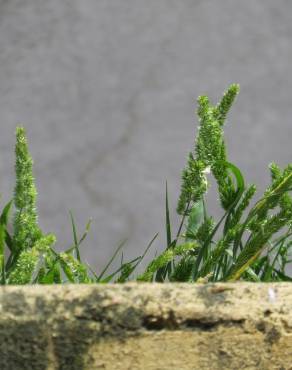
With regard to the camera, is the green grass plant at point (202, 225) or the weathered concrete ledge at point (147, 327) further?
the green grass plant at point (202, 225)

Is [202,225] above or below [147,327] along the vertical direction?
above

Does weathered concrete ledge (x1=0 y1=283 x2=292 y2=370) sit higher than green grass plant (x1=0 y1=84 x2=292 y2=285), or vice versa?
green grass plant (x1=0 y1=84 x2=292 y2=285)

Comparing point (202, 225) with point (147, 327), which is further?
point (202, 225)

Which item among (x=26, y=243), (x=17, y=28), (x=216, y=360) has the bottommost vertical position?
(x=216, y=360)

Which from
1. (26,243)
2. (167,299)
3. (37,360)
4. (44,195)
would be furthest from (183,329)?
(44,195)

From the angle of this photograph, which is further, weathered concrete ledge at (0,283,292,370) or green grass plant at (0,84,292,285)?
green grass plant at (0,84,292,285)

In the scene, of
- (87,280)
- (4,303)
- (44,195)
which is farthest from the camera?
(44,195)

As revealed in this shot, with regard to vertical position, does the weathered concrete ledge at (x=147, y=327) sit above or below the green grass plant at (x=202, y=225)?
below

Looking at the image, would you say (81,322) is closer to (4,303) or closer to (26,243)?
(4,303)
